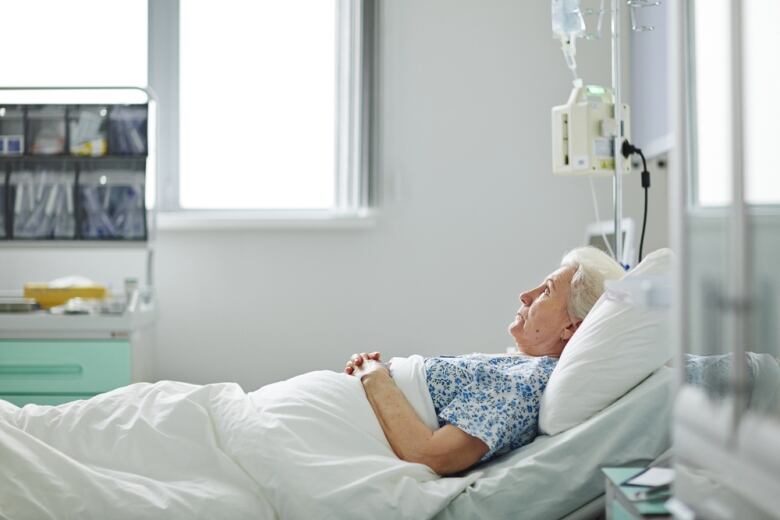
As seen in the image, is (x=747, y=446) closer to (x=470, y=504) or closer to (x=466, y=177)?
(x=470, y=504)

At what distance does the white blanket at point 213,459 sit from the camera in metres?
1.45

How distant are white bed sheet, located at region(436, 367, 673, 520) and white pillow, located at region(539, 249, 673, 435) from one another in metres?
0.07

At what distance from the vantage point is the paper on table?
1220 mm

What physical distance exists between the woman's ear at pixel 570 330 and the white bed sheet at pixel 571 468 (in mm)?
369

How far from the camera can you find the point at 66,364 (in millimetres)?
2912

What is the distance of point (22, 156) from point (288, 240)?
3.53 feet

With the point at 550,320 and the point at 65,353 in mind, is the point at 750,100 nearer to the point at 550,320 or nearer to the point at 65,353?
the point at 550,320

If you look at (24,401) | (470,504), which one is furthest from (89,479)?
(24,401)

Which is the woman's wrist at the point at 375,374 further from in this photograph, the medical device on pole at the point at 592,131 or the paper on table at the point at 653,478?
the medical device on pole at the point at 592,131

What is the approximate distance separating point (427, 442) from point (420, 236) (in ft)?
6.24

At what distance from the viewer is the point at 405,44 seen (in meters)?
3.54

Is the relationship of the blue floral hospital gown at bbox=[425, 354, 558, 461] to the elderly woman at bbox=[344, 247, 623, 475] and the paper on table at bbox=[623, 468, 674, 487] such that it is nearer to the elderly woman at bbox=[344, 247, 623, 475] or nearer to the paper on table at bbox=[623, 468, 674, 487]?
the elderly woman at bbox=[344, 247, 623, 475]

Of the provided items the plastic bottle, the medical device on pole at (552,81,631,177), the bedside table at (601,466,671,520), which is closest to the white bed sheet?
the bedside table at (601,466,671,520)

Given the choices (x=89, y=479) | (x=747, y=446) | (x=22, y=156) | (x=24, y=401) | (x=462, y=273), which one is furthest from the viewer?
(x=462, y=273)
